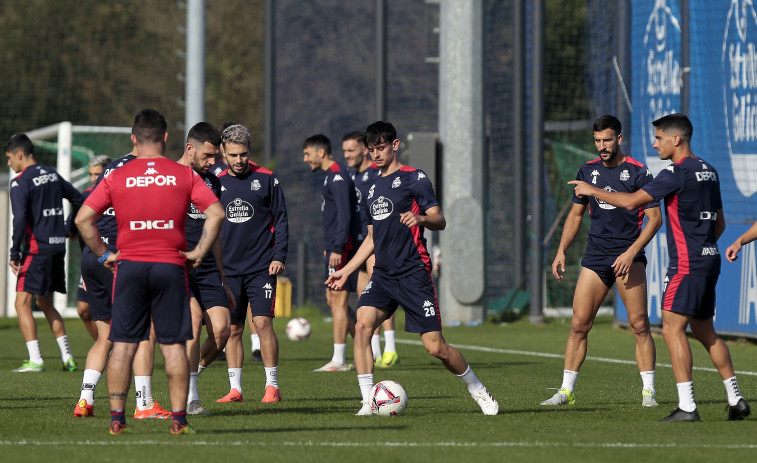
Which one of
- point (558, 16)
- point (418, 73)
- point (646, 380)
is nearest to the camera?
point (646, 380)

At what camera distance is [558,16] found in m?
33.9

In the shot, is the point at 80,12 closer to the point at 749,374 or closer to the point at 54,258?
the point at 54,258

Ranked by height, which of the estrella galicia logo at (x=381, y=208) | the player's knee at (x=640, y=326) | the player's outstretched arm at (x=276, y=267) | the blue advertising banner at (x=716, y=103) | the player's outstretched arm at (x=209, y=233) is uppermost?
the blue advertising banner at (x=716, y=103)

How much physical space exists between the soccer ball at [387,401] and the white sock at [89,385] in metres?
1.92

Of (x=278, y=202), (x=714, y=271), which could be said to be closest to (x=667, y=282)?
(x=714, y=271)

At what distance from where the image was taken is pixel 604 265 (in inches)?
379

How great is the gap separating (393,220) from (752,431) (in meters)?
2.74

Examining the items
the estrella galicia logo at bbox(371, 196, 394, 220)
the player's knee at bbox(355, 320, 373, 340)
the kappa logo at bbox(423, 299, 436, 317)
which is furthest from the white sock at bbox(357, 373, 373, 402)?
the estrella galicia logo at bbox(371, 196, 394, 220)

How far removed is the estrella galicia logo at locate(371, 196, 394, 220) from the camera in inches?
347

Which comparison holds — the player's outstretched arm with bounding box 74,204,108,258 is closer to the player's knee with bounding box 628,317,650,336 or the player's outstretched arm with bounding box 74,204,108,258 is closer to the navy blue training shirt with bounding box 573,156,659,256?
the navy blue training shirt with bounding box 573,156,659,256

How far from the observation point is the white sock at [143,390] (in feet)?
26.0

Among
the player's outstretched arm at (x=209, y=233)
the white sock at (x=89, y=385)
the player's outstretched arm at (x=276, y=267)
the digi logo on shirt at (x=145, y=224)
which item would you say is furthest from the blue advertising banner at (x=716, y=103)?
the digi logo on shirt at (x=145, y=224)

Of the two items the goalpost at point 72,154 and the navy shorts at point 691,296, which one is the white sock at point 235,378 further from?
the goalpost at point 72,154

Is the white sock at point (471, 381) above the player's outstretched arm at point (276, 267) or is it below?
below
